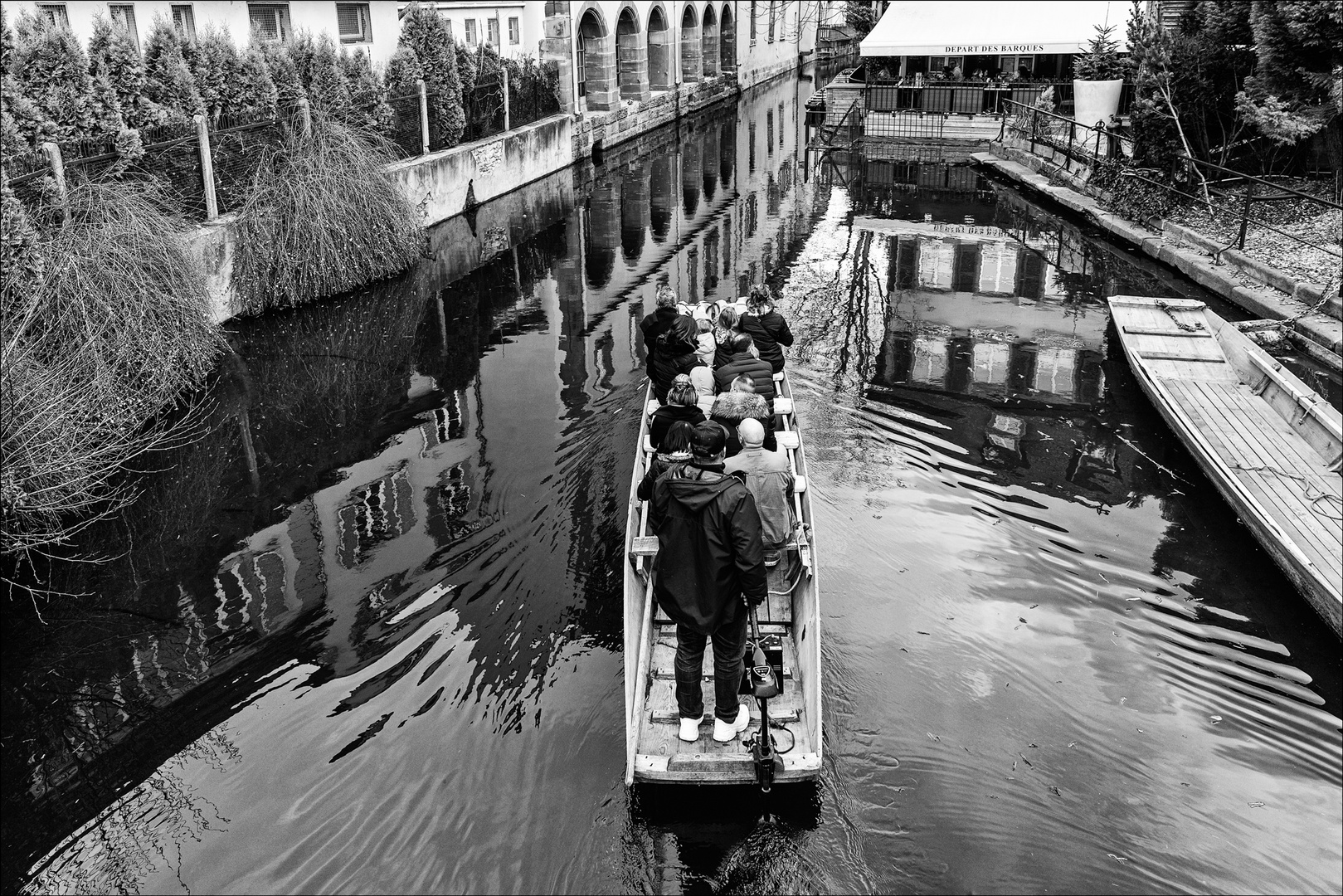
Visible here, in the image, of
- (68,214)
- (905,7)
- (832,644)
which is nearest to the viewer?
(832,644)

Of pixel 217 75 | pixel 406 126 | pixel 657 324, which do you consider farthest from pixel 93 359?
pixel 406 126

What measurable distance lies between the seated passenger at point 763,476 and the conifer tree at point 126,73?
1148cm

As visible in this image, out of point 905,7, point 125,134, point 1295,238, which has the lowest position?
point 1295,238

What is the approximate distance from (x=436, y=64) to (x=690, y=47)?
78.9 ft

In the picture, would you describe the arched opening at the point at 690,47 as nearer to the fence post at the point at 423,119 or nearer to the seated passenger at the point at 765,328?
the fence post at the point at 423,119

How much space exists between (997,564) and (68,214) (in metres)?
9.87

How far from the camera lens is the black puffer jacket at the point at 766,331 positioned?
10.2 metres

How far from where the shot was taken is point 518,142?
25250 millimetres

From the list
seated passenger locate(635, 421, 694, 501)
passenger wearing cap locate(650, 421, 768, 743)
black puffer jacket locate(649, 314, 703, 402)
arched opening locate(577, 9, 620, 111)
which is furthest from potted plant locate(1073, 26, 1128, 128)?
passenger wearing cap locate(650, 421, 768, 743)

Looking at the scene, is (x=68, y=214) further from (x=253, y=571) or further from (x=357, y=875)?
(x=357, y=875)

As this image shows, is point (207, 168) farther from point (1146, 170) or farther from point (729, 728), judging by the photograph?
point (1146, 170)

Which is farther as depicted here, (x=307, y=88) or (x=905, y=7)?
(x=905, y=7)

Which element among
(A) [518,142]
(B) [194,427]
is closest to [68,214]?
(B) [194,427]

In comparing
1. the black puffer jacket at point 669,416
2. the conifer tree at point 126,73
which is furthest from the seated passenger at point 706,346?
the conifer tree at point 126,73
